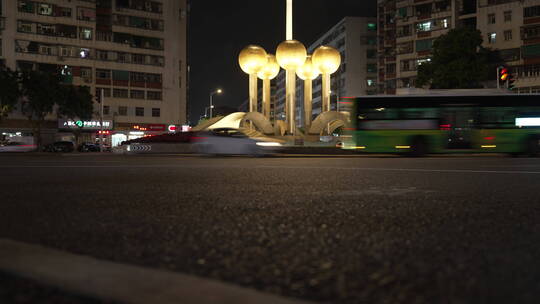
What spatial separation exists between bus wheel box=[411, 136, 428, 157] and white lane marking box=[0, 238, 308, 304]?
18.9 meters

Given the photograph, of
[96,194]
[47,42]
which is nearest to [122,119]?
[47,42]

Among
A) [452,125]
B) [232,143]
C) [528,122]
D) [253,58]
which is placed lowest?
[232,143]

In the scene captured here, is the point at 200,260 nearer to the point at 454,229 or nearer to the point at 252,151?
the point at 454,229

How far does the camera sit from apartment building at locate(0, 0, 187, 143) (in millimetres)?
51375

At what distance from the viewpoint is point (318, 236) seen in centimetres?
309

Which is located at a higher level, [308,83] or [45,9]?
[45,9]

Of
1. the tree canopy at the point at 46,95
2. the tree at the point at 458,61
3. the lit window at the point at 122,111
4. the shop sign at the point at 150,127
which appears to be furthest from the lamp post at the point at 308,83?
the lit window at the point at 122,111

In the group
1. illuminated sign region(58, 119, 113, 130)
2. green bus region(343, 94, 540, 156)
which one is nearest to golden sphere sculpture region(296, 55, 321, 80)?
illuminated sign region(58, 119, 113, 130)

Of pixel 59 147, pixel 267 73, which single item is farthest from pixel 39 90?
pixel 267 73

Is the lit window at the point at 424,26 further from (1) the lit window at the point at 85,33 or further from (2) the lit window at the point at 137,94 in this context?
(1) the lit window at the point at 85,33

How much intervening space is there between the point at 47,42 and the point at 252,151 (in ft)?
139

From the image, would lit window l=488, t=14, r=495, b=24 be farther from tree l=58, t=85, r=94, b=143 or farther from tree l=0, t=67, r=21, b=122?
tree l=0, t=67, r=21, b=122

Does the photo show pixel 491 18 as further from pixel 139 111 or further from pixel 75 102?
pixel 75 102

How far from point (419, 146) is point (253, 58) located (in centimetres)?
2734
